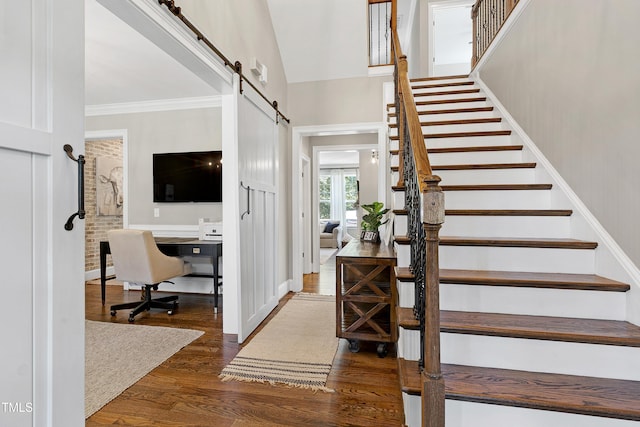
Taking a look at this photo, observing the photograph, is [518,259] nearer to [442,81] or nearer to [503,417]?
[503,417]

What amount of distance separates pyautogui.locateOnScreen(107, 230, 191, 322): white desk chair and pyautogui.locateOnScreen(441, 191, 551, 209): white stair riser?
2.81 meters

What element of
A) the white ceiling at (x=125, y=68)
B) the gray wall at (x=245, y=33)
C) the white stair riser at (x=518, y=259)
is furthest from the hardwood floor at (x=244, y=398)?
the white ceiling at (x=125, y=68)

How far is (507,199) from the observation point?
2.25m

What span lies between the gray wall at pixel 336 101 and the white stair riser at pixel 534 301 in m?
2.85

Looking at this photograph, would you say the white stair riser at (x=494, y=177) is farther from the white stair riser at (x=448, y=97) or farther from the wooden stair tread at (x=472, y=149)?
the white stair riser at (x=448, y=97)

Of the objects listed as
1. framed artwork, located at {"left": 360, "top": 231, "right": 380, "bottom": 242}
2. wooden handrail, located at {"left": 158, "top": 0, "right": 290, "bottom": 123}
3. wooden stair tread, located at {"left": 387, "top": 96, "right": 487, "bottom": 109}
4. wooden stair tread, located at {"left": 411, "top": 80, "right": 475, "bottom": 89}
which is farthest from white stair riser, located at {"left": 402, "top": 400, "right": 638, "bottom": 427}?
wooden stair tread, located at {"left": 411, "top": 80, "right": 475, "bottom": 89}

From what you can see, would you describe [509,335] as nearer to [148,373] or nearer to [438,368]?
[438,368]

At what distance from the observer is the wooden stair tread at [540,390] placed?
46.7 inches

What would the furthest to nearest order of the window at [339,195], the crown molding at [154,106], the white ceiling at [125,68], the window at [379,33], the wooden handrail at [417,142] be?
the window at [339,195], the window at [379,33], the crown molding at [154,106], the white ceiling at [125,68], the wooden handrail at [417,142]

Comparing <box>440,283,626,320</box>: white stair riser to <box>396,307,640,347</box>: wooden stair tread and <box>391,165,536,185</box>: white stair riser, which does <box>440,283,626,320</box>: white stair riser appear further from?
<box>391,165,536,185</box>: white stair riser

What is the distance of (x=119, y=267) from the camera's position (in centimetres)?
331

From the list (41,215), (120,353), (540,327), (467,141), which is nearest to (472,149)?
(467,141)

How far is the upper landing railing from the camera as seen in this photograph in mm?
3191

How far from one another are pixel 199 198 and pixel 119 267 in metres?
1.27
